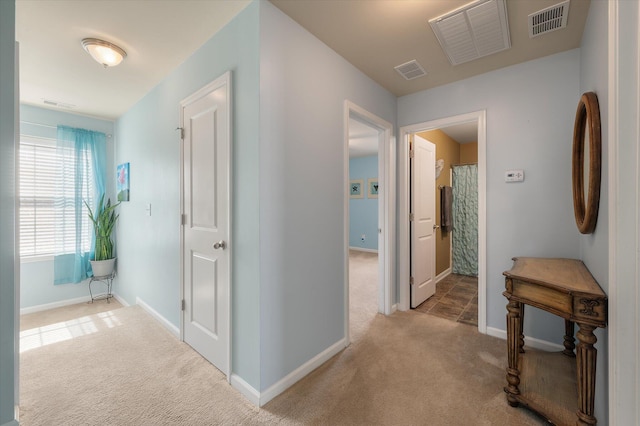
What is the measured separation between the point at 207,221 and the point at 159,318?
4.97 feet

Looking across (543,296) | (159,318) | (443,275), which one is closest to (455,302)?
(443,275)

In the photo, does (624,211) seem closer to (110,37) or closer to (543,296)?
(543,296)

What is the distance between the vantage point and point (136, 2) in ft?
5.50

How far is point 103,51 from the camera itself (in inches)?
82.1

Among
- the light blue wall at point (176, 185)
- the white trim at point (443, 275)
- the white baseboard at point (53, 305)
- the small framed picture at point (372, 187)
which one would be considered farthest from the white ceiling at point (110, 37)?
the small framed picture at point (372, 187)

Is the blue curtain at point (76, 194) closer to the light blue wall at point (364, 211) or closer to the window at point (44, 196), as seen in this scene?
the window at point (44, 196)

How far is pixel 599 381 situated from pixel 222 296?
88.1 inches

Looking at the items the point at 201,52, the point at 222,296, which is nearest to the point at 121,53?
the point at 201,52

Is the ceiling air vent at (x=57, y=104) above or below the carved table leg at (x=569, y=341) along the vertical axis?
above

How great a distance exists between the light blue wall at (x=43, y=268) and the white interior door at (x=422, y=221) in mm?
4582

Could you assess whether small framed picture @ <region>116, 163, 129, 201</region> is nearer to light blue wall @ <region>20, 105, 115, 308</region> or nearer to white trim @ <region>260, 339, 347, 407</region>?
light blue wall @ <region>20, 105, 115, 308</region>

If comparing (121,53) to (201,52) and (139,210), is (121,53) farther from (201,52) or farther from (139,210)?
(139,210)

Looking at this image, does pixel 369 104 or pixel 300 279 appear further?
pixel 369 104

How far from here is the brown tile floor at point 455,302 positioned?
9.63 feet
